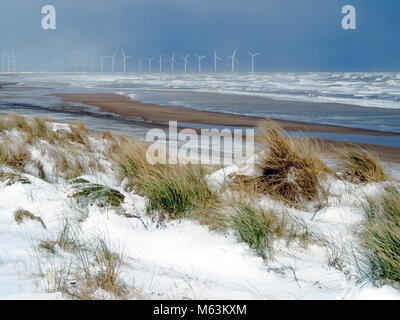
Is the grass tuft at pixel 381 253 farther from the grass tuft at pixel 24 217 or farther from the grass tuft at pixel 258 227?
the grass tuft at pixel 24 217

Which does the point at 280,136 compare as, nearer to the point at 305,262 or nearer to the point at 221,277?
the point at 305,262

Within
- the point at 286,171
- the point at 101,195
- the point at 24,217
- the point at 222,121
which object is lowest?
the point at 24,217

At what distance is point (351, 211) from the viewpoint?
4090 mm

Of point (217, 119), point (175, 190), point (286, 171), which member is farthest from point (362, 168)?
point (217, 119)

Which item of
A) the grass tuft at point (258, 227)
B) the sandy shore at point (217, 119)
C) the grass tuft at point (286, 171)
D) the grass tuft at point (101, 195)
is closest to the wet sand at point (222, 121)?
the sandy shore at point (217, 119)

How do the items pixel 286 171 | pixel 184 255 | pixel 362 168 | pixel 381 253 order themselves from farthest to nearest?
pixel 362 168 → pixel 286 171 → pixel 184 255 → pixel 381 253

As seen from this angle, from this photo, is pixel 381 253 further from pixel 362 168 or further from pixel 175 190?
pixel 362 168

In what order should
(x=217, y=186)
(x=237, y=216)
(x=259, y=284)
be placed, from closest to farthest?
1. (x=259, y=284)
2. (x=237, y=216)
3. (x=217, y=186)

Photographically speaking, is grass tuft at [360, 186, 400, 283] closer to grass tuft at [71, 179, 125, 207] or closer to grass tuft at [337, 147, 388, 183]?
grass tuft at [337, 147, 388, 183]

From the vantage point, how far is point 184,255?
323cm

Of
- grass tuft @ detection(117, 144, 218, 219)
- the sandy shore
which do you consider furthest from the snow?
the sandy shore

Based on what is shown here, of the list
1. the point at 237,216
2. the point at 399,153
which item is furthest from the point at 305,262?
the point at 399,153

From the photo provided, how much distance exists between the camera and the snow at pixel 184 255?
257cm

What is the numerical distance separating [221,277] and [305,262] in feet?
2.26
